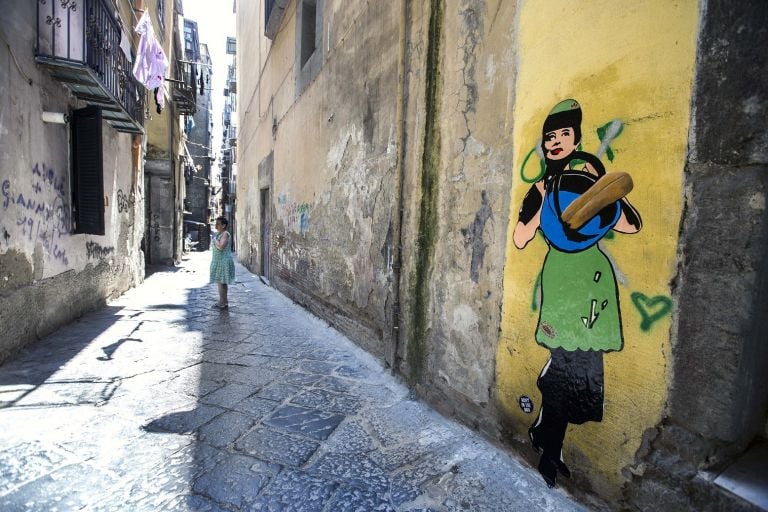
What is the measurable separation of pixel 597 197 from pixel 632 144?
251 mm

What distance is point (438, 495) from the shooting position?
6.59 ft

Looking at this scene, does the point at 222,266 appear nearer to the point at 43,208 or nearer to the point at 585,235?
the point at 43,208

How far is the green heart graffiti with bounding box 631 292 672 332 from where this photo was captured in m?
1.62

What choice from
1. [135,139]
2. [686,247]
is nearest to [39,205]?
[135,139]

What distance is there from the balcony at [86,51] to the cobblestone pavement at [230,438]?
2786mm

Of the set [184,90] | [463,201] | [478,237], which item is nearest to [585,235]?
[478,237]

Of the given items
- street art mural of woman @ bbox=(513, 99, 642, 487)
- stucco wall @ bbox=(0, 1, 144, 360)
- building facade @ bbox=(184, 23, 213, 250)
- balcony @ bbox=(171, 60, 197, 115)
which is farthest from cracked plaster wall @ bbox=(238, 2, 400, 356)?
building facade @ bbox=(184, 23, 213, 250)

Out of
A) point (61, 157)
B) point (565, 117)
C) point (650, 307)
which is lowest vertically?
point (650, 307)

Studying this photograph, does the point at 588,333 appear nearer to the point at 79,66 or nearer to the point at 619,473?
the point at 619,473

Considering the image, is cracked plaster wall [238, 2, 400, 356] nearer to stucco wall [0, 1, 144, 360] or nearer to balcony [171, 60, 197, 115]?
stucco wall [0, 1, 144, 360]

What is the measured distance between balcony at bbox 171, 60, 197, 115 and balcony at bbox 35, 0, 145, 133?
8.35m

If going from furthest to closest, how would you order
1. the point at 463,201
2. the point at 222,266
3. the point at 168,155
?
the point at 168,155
the point at 222,266
the point at 463,201

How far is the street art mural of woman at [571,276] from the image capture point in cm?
182

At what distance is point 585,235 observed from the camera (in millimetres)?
1903
